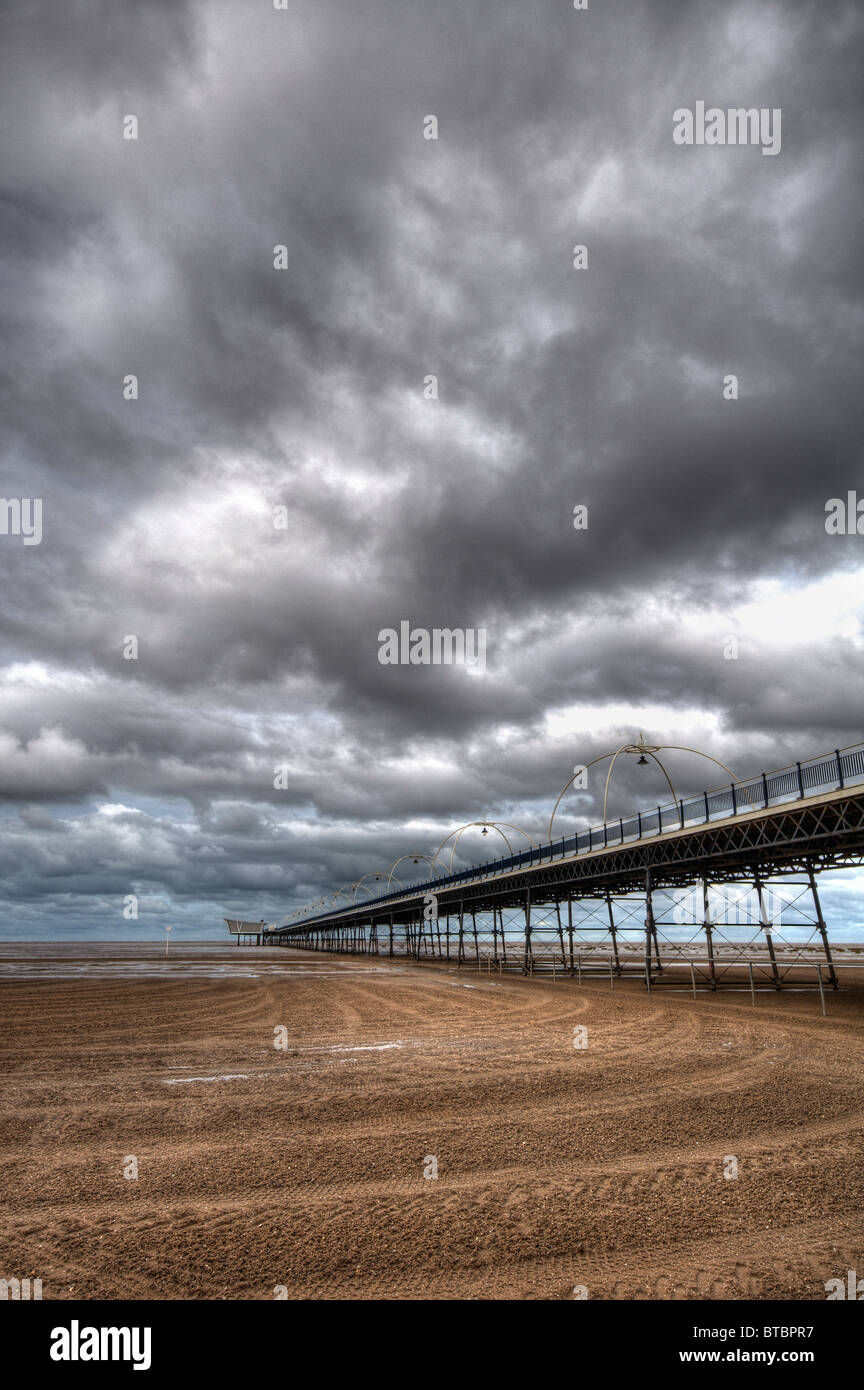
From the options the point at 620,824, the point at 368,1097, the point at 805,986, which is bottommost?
the point at 805,986

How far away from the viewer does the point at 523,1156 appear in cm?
788

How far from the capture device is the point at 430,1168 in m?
7.46

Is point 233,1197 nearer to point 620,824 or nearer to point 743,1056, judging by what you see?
point 743,1056

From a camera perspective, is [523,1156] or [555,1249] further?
[523,1156]

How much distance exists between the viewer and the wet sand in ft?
17.2

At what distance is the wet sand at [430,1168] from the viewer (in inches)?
206

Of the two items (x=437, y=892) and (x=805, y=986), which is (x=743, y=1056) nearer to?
(x=805, y=986)

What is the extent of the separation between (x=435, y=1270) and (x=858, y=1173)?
Answer: 5.06m

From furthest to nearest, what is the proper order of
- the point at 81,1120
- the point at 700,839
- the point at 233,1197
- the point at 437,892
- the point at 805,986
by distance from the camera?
the point at 437,892 < the point at 805,986 < the point at 700,839 < the point at 81,1120 < the point at 233,1197

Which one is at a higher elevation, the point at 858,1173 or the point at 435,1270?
the point at 435,1270

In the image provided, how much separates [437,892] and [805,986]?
44.3m

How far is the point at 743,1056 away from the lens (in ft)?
49.1
